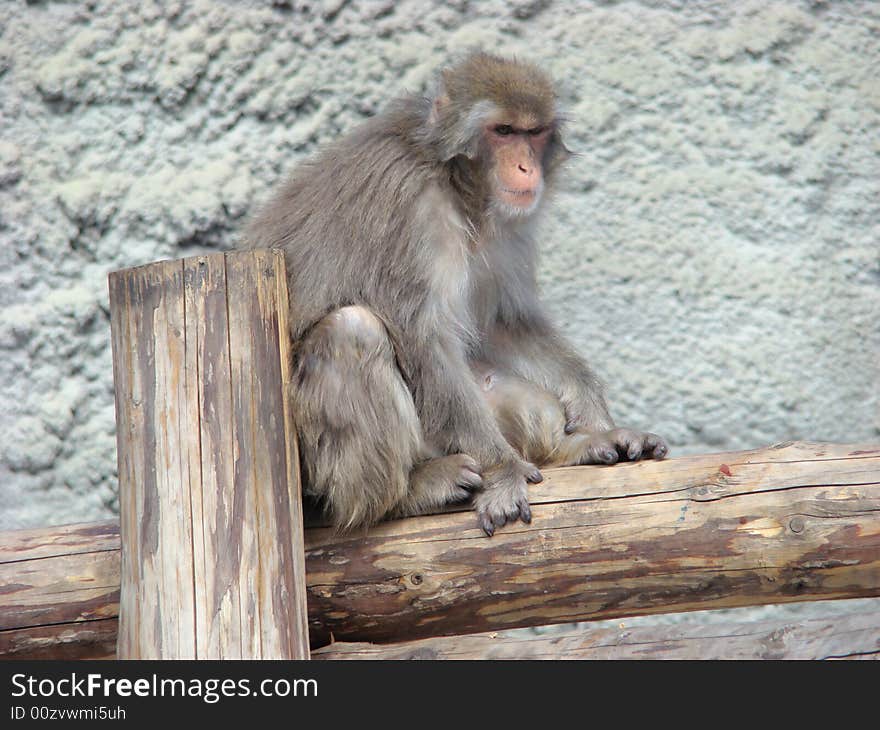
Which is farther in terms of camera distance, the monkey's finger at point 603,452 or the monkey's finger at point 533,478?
the monkey's finger at point 603,452

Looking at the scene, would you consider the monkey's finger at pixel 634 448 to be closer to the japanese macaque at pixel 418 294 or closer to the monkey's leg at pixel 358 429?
the japanese macaque at pixel 418 294

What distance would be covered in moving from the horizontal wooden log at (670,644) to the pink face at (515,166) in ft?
5.61

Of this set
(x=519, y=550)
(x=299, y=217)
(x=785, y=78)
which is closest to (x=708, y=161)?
(x=785, y=78)

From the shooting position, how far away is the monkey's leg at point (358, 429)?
451 cm

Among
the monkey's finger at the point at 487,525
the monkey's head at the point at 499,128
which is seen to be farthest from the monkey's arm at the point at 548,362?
the monkey's finger at the point at 487,525

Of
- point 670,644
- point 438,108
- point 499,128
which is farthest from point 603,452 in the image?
point 438,108

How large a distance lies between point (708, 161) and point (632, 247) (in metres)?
0.62

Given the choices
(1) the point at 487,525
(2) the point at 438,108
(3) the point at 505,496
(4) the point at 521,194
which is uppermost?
(2) the point at 438,108

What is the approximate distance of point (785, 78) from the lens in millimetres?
6465

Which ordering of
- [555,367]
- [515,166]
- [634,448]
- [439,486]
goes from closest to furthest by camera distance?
[439,486]
[634,448]
[515,166]
[555,367]

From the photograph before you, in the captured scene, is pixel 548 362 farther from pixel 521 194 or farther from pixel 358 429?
pixel 358 429

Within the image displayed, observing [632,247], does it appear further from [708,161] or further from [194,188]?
[194,188]

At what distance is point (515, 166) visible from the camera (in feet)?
16.1

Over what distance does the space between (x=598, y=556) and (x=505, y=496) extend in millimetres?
409
